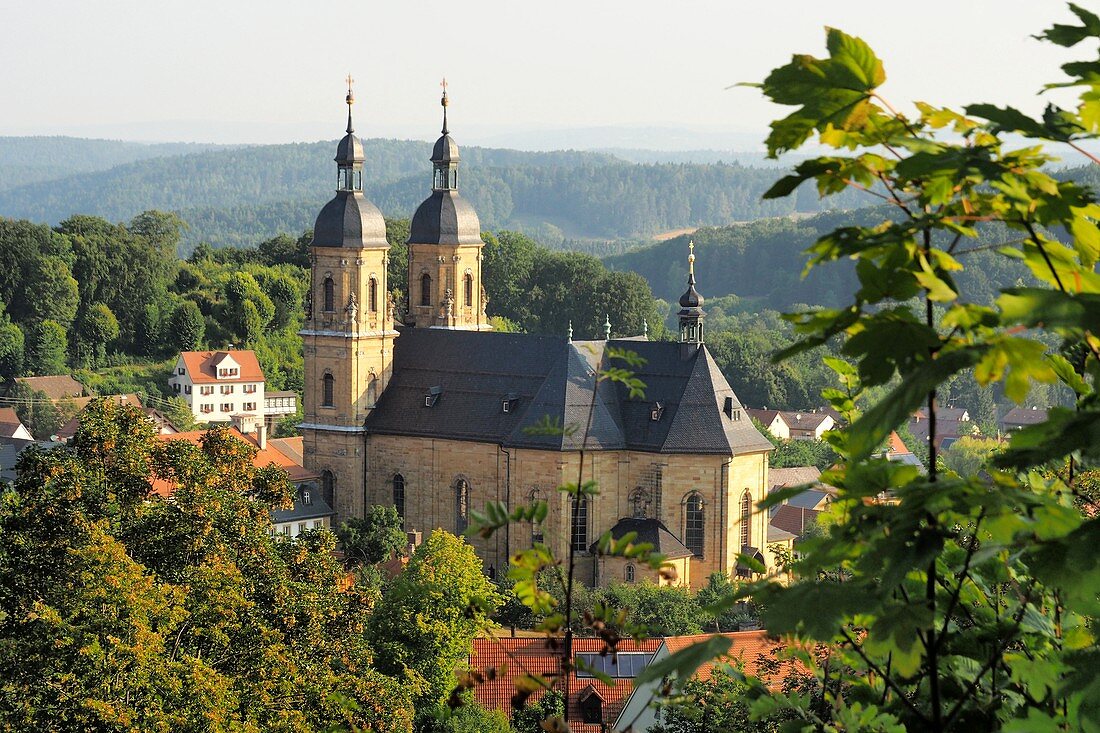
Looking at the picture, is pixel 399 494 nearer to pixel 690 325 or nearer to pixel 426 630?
pixel 690 325

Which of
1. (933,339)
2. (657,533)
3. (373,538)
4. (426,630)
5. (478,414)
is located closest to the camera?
(933,339)

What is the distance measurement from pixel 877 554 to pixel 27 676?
1848 cm

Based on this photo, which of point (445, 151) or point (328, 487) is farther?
point (445, 151)

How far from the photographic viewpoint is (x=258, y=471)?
93.2ft

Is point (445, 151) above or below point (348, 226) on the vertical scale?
above

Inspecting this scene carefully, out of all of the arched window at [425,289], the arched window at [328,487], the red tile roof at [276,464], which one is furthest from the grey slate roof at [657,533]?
the arched window at [425,289]

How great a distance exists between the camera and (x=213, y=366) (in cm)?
9381

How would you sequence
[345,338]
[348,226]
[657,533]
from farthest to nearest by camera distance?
[345,338]
[348,226]
[657,533]

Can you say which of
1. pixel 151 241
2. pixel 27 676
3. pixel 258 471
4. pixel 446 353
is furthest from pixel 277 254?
pixel 27 676

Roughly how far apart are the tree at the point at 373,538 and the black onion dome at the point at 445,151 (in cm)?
1497

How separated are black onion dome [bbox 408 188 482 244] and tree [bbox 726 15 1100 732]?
56.0 meters

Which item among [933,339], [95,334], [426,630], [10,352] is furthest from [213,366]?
[933,339]

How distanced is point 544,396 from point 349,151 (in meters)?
12.0

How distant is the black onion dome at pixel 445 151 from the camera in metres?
62.3
